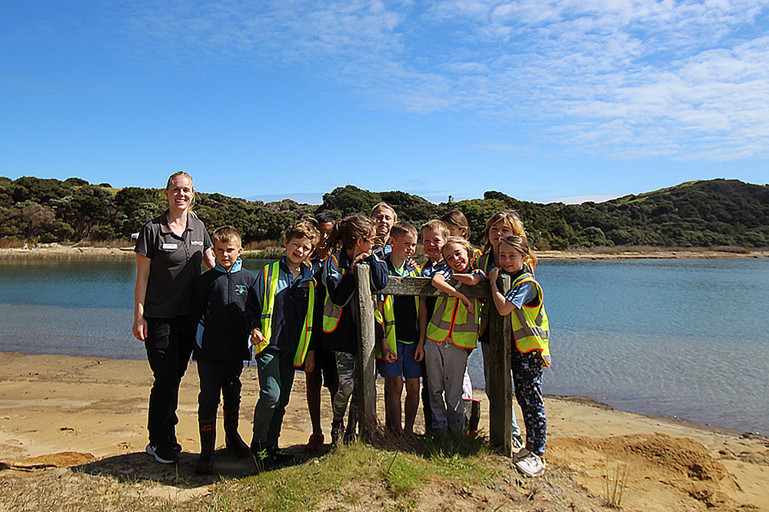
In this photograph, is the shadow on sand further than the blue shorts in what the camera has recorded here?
No

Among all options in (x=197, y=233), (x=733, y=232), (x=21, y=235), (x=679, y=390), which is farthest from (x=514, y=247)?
(x=733, y=232)

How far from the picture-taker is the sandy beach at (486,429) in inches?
167

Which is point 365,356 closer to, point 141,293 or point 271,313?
point 271,313

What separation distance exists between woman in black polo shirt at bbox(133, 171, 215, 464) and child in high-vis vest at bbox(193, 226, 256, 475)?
0.52 feet

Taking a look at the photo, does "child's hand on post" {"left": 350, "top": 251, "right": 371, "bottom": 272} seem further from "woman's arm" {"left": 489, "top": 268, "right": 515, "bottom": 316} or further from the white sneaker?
the white sneaker

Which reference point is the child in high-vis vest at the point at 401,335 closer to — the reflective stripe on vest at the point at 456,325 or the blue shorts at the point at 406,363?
the blue shorts at the point at 406,363

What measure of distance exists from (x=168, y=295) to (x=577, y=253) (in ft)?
200

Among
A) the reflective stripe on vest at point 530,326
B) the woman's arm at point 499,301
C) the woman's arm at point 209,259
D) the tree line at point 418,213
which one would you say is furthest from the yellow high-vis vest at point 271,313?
the tree line at point 418,213

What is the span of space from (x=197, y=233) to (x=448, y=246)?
2.01 meters

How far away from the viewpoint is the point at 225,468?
400 centimetres

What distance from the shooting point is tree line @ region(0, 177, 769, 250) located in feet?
144

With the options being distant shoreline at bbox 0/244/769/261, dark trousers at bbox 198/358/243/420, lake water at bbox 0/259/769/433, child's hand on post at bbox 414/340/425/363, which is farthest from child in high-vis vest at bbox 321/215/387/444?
distant shoreline at bbox 0/244/769/261

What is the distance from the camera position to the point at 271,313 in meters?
3.83

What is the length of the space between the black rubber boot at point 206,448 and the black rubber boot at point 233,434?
31 cm
